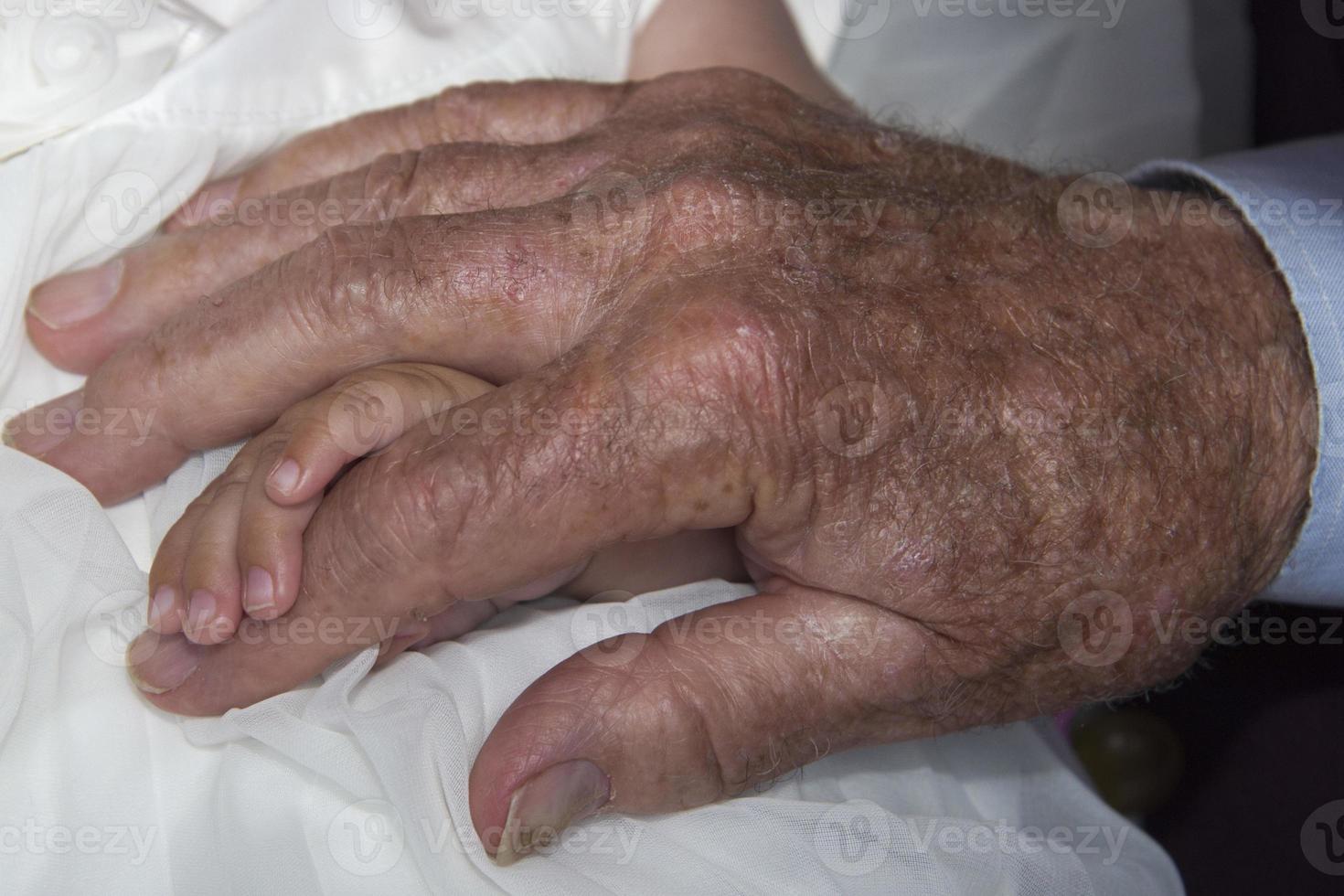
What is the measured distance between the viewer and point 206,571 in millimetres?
836

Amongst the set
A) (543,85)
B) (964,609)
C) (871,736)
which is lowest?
(871,736)

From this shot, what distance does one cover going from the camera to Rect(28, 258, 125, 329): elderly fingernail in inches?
39.4

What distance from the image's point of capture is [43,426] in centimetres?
96

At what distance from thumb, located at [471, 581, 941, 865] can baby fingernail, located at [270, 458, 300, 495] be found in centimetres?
25

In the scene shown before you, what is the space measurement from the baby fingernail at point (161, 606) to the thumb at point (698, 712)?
27cm

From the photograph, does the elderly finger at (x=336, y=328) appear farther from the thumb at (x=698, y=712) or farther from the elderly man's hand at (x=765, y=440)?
the thumb at (x=698, y=712)

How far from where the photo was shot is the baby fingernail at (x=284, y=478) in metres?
0.84

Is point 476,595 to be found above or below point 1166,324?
below

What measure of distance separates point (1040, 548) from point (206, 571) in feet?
2.21

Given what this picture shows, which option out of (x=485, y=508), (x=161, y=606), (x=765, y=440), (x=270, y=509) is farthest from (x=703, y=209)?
(x=161, y=606)

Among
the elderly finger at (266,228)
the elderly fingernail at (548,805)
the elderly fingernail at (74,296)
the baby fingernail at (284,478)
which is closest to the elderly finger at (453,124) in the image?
the elderly finger at (266,228)

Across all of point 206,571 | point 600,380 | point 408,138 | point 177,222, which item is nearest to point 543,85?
point 408,138

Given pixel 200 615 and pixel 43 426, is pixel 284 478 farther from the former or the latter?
pixel 43 426

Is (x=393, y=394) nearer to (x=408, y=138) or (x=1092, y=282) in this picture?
(x=408, y=138)
